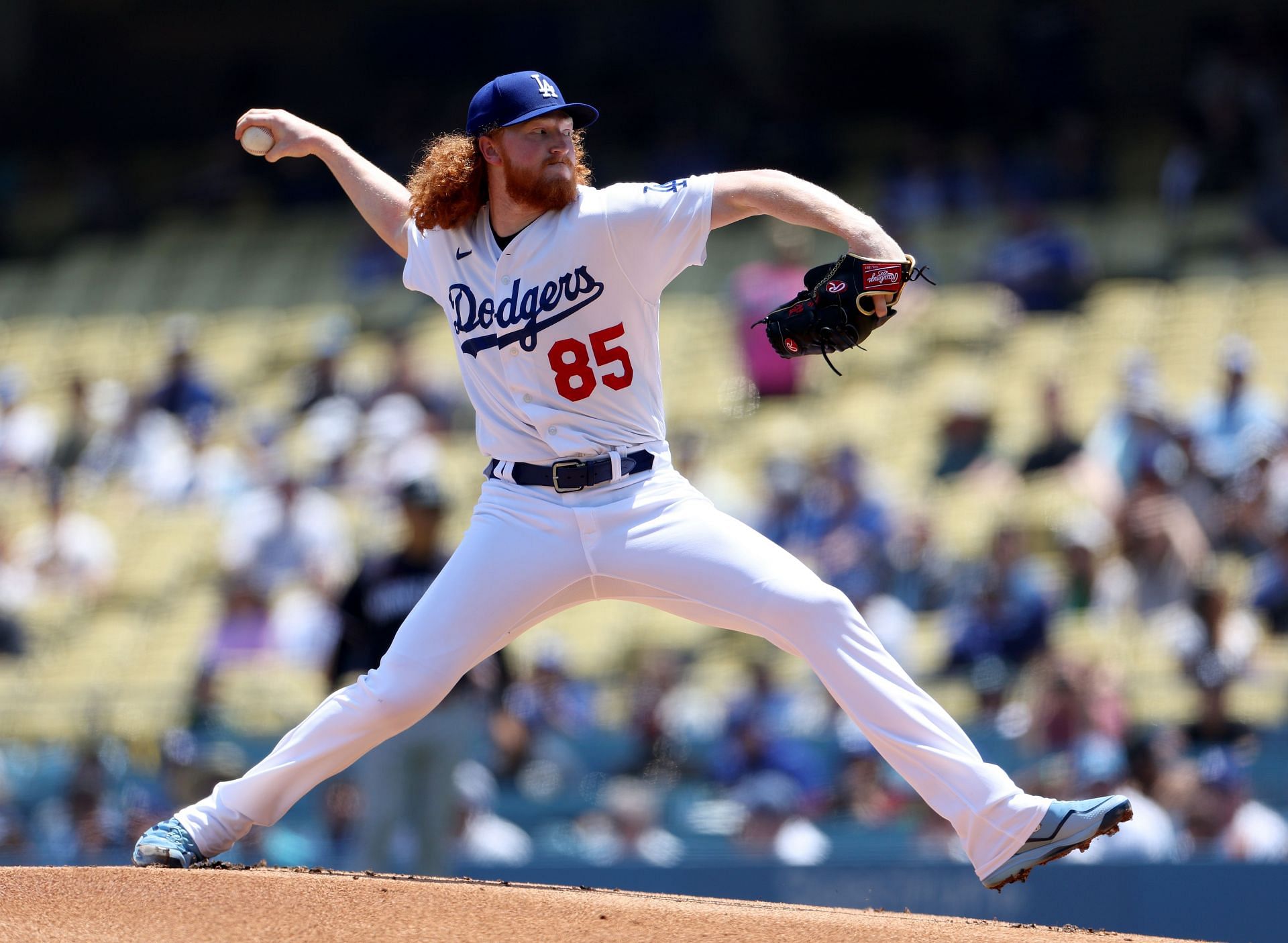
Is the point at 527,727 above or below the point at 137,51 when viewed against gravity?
below

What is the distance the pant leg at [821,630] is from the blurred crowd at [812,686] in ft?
8.27

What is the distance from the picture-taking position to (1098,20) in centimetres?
1248

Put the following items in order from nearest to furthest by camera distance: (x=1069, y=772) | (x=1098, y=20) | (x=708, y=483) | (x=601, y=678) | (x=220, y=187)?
1. (x=1069, y=772)
2. (x=601, y=678)
3. (x=708, y=483)
4. (x=1098, y=20)
5. (x=220, y=187)

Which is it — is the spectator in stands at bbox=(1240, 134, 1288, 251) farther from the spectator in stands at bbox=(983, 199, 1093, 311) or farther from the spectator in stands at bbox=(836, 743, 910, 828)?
the spectator in stands at bbox=(836, 743, 910, 828)

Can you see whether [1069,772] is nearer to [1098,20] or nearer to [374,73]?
[1098,20]

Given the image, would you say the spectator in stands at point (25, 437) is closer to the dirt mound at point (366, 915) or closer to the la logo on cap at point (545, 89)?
the dirt mound at point (366, 915)

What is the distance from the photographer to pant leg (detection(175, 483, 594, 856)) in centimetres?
404

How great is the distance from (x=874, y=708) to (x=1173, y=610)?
3913 mm

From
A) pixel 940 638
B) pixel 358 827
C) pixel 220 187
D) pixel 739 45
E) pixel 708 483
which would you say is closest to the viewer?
pixel 358 827

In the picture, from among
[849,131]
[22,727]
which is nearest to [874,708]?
[22,727]

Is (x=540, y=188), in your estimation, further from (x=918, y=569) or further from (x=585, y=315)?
(x=918, y=569)

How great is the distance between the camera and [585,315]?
408 centimetres

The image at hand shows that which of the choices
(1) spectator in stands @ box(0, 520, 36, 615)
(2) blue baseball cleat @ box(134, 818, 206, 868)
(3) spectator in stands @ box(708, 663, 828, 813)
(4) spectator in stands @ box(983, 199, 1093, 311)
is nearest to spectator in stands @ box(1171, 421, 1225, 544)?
(3) spectator in stands @ box(708, 663, 828, 813)

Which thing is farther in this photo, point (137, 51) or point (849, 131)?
point (137, 51)
